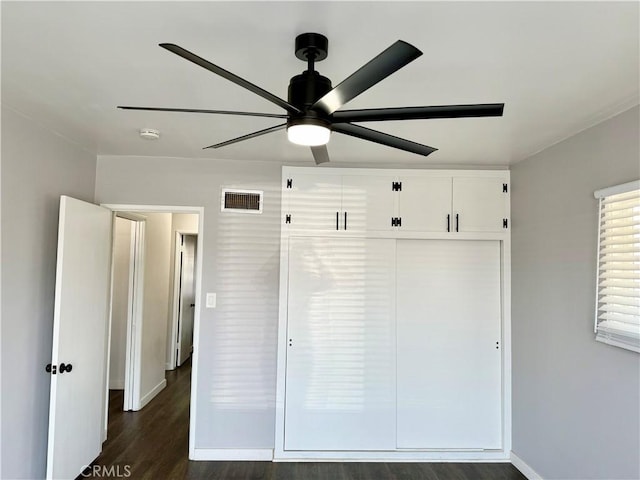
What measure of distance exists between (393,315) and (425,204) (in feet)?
3.32

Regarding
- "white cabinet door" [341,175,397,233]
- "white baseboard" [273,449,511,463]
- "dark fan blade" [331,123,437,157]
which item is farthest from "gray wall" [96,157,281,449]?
"dark fan blade" [331,123,437,157]

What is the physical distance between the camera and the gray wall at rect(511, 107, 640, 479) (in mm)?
2275

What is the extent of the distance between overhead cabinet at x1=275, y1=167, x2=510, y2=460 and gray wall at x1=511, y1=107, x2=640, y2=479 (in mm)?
240

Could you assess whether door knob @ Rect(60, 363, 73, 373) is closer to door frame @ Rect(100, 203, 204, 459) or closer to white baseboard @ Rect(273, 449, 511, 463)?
door frame @ Rect(100, 203, 204, 459)

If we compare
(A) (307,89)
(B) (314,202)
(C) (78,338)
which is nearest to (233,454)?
(C) (78,338)

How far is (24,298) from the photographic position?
2592mm

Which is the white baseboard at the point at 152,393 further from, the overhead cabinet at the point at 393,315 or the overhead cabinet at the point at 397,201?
the overhead cabinet at the point at 397,201

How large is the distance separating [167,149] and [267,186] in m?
0.87

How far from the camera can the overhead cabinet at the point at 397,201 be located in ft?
11.6

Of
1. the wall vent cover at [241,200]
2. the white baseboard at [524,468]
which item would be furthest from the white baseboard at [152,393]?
the white baseboard at [524,468]

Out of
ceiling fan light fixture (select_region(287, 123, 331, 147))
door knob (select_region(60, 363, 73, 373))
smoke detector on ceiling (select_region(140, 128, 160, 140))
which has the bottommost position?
door knob (select_region(60, 363, 73, 373))

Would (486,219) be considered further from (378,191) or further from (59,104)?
(59,104)

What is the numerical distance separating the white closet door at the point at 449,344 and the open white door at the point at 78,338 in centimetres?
250

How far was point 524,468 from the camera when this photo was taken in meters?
3.23
